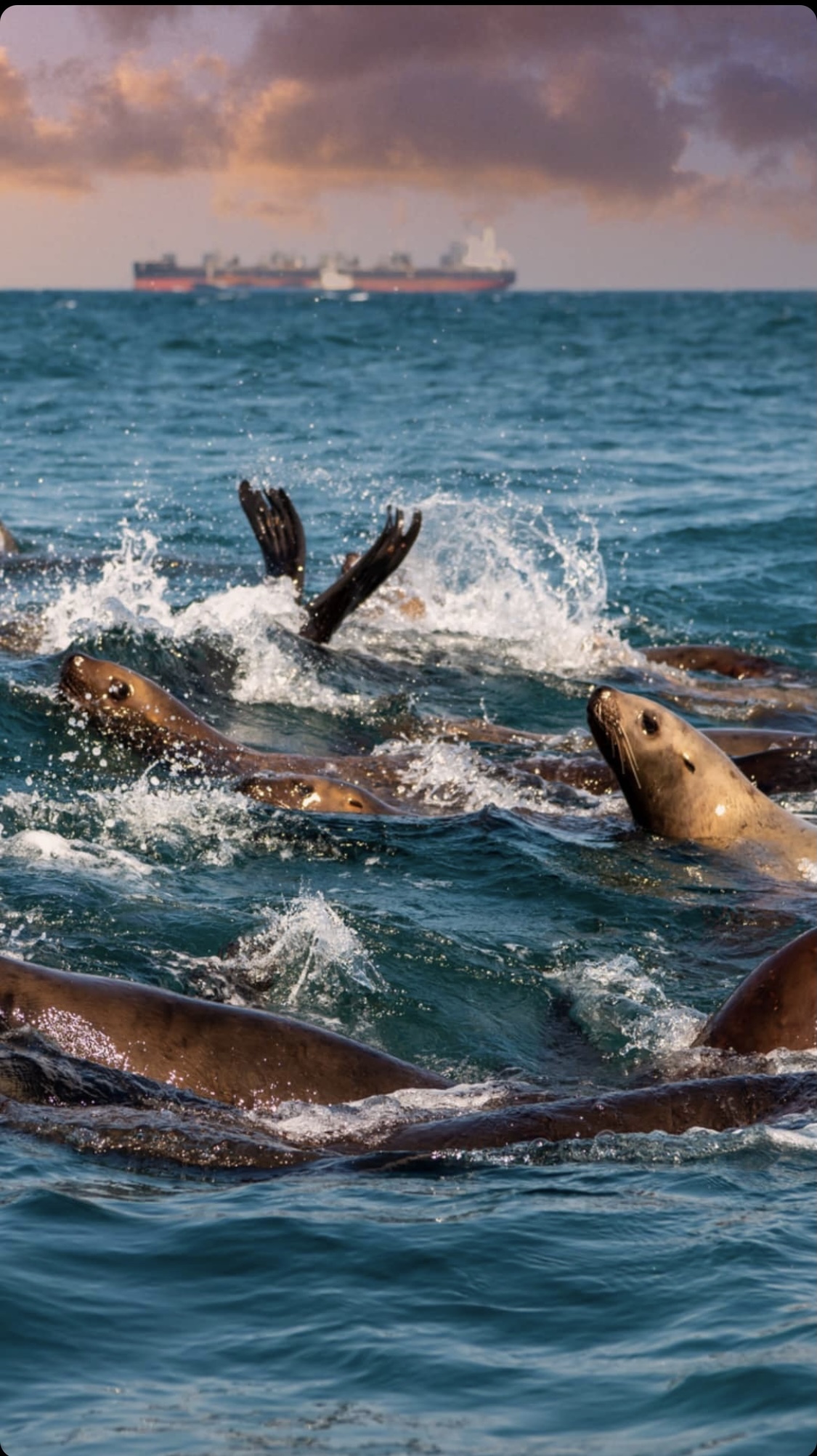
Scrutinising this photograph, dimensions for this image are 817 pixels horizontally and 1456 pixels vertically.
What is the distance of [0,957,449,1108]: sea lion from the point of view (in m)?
4.88

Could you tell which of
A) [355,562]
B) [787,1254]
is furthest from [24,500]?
[787,1254]

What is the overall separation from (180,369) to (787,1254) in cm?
3408

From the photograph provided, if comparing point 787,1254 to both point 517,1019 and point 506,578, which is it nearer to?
point 517,1019

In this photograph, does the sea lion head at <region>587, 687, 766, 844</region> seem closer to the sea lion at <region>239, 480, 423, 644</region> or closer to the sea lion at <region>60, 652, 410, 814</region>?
the sea lion at <region>60, 652, 410, 814</region>

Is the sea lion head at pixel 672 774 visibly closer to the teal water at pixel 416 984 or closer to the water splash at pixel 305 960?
the teal water at pixel 416 984

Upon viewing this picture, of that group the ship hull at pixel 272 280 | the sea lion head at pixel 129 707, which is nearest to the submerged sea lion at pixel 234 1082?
the sea lion head at pixel 129 707

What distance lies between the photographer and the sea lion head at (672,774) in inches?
301

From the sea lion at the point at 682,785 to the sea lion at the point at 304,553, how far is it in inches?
127

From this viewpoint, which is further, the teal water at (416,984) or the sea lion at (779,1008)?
the sea lion at (779,1008)

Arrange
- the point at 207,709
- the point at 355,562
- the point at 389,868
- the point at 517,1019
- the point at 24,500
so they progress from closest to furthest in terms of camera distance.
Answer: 1. the point at 517,1019
2. the point at 389,868
3. the point at 207,709
4. the point at 355,562
5. the point at 24,500

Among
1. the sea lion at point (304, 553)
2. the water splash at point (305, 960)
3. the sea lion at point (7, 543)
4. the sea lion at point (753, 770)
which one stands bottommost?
the water splash at point (305, 960)

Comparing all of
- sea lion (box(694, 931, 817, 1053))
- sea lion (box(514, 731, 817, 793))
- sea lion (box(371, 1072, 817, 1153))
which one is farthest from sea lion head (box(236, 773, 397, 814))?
sea lion (box(371, 1072, 817, 1153))

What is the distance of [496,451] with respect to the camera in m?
24.3

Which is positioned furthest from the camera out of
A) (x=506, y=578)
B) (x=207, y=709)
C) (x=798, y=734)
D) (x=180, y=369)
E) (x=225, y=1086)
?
(x=180, y=369)
